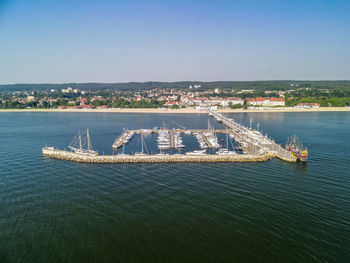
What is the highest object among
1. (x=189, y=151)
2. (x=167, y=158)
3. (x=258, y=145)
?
(x=258, y=145)

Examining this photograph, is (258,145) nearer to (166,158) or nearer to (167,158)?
(167,158)

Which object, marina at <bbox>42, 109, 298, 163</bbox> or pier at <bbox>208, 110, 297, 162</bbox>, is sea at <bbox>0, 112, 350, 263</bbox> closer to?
marina at <bbox>42, 109, 298, 163</bbox>

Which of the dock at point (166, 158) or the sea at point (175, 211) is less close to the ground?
the dock at point (166, 158)

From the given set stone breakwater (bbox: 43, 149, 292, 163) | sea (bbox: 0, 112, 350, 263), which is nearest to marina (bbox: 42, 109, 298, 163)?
stone breakwater (bbox: 43, 149, 292, 163)

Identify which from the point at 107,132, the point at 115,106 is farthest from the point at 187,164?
the point at 115,106

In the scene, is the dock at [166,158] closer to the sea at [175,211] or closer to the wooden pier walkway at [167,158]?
the wooden pier walkway at [167,158]

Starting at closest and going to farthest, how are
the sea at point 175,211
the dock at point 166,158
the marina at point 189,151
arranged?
the sea at point 175,211
the dock at point 166,158
the marina at point 189,151

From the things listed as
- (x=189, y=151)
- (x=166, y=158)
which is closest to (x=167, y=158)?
(x=166, y=158)

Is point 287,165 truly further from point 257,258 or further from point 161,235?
point 161,235

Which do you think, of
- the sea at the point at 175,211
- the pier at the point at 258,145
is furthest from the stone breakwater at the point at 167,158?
the pier at the point at 258,145
